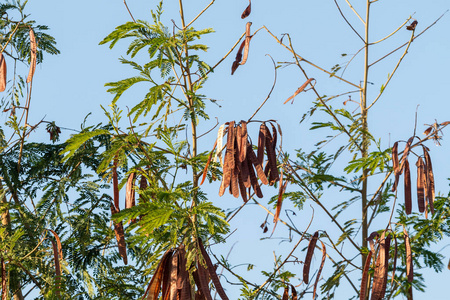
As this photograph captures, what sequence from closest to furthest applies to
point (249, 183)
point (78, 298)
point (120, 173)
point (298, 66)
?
point (249, 183), point (298, 66), point (78, 298), point (120, 173)

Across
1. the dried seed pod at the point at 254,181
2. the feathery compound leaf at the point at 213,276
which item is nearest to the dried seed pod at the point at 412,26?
the dried seed pod at the point at 254,181

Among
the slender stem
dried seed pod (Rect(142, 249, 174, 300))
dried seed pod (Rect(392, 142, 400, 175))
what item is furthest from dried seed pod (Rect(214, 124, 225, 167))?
the slender stem

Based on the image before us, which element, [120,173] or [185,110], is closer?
[185,110]

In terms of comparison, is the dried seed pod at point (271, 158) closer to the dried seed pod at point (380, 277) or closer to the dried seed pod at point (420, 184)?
the dried seed pod at point (380, 277)

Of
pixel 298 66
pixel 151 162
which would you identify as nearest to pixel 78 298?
pixel 151 162

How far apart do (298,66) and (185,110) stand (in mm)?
871

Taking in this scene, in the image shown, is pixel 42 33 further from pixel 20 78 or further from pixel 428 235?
pixel 428 235

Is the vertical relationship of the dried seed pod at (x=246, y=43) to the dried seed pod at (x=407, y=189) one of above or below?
above

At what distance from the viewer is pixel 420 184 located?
5.03 m

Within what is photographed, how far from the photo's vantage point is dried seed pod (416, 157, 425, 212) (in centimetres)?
495

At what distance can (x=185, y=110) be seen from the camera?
17.7ft

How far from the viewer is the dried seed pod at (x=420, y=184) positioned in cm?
495

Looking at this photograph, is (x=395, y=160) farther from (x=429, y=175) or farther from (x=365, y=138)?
(x=365, y=138)

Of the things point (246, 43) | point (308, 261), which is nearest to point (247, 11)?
point (246, 43)
